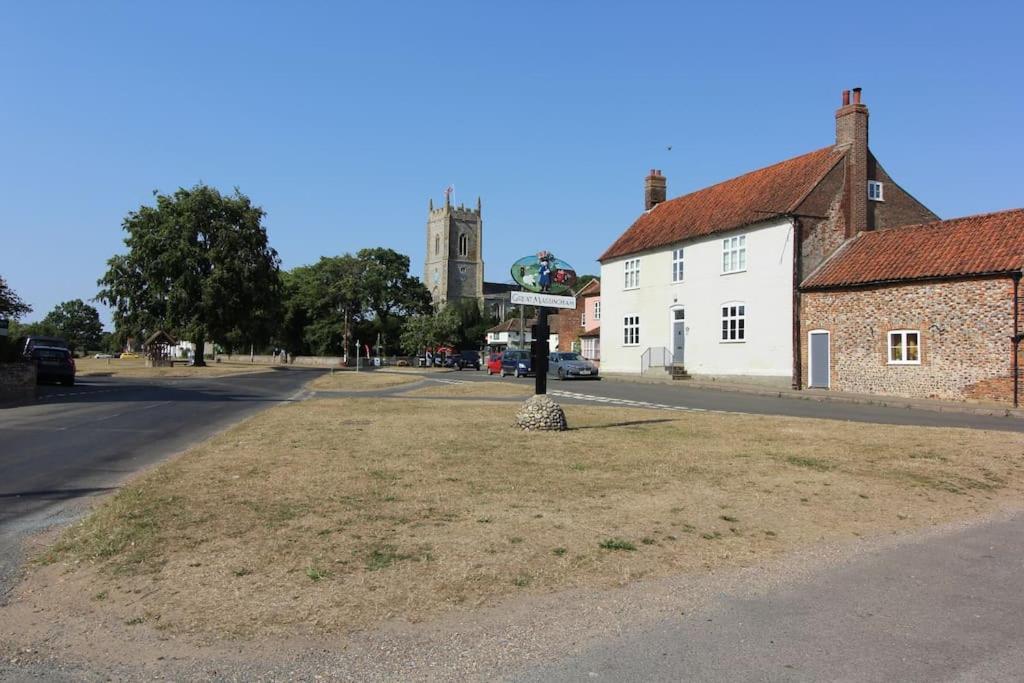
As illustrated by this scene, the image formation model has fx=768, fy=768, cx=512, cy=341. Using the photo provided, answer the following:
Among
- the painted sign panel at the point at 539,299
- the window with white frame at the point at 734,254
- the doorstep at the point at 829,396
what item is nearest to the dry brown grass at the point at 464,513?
the painted sign panel at the point at 539,299

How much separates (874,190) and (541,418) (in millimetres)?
27405

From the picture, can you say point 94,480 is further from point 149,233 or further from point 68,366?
point 149,233

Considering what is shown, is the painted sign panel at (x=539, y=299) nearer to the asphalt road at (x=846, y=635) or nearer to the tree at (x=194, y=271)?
the asphalt road at (x=846, y=635)

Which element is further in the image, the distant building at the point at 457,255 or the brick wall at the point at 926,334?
the distant building at the point at 457,255

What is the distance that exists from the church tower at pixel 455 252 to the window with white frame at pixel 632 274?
10429 centimetres

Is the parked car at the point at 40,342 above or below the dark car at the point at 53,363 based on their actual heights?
above

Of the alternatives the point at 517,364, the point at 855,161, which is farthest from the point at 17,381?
the point at 855,161

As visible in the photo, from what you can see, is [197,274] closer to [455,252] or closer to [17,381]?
[17,381]

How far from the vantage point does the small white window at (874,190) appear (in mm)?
35000

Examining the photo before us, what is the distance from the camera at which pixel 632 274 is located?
45.8m

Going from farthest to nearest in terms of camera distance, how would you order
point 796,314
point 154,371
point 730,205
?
point 154,371
point 730,205
point 796,314

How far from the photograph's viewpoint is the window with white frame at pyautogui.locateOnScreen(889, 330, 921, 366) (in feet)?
91.3

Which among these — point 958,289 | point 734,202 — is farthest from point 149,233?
point 958,289

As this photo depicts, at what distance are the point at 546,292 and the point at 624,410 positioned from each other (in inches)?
243
